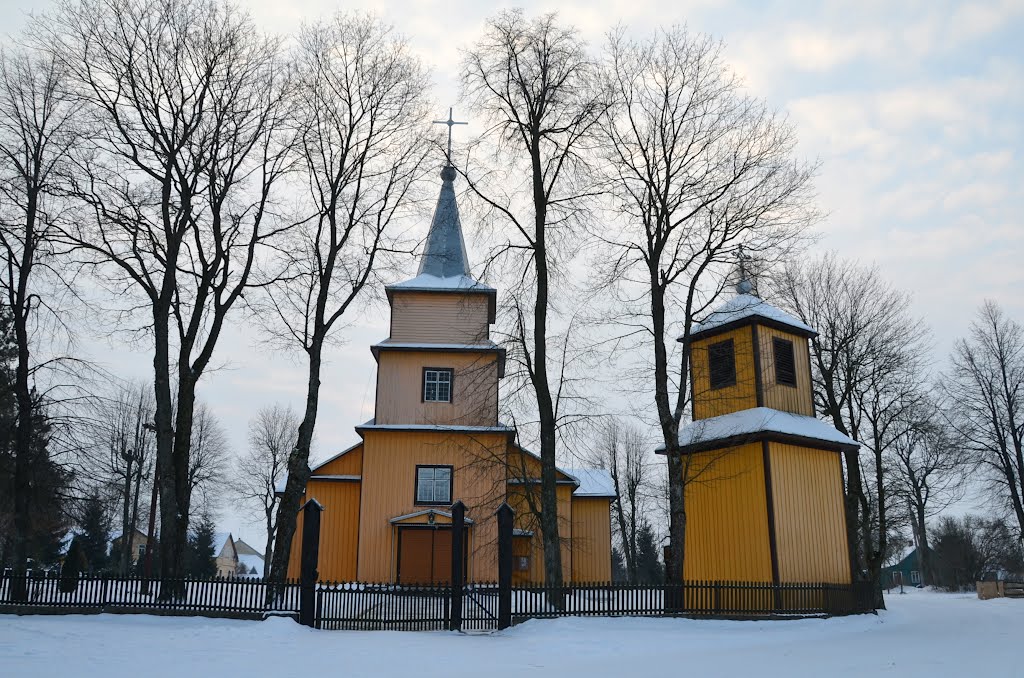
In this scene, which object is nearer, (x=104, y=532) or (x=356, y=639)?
(x=356, y=639)

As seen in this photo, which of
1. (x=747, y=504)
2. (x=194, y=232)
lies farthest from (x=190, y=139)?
(x=747, y=504)

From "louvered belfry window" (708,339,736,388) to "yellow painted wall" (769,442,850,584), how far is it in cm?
283

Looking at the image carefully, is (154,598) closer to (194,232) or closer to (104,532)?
(194,232)

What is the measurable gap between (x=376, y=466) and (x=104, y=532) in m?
25.3

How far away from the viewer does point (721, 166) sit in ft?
64.4

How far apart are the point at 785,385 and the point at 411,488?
40.6ft

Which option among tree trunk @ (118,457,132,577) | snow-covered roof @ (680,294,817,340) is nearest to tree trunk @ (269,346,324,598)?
snow-covered roof @ (680,294,817,340)

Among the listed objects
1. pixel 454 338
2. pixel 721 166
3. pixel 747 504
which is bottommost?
pixel 747 504

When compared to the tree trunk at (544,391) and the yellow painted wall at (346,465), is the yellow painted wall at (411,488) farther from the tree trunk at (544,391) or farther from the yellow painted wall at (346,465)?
the tree trunk at (544,391)

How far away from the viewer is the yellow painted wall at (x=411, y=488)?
25156mm

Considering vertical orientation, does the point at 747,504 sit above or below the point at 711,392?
below

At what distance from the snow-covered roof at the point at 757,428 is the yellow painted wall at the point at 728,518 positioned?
47 cm

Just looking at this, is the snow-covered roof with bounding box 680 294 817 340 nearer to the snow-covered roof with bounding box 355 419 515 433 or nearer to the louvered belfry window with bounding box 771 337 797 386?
the louvered belfry window with bounding box 771 337 797 386

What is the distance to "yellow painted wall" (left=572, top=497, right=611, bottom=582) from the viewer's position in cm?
2967
